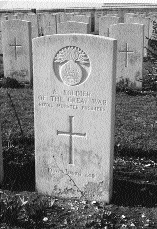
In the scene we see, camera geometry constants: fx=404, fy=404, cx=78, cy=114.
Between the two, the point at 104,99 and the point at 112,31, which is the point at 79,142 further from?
the point at 112,31

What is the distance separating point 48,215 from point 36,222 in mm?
175

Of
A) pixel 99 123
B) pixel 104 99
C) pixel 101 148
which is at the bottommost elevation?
Answer: pixel 101 148

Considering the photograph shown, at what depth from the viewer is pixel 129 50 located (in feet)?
29.8

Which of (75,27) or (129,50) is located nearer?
(129,50)

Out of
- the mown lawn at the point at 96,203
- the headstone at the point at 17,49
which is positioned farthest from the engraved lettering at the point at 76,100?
the headstone at the point at 17,49

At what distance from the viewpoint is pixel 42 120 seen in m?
4.28

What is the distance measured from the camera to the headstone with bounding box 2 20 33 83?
31.4 feet

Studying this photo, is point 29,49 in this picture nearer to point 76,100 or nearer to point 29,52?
point 29,52

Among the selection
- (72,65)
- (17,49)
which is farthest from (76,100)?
(17,49)

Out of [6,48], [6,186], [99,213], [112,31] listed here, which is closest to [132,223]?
[99,213]

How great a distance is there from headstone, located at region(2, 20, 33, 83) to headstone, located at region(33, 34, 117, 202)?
5.68m

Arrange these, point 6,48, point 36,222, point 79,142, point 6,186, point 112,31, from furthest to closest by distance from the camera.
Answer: point 6,48 < point 112,31 < point 6,186 < point 79,142 < point 36,222

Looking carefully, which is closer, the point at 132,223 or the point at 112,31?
the point at 132,223

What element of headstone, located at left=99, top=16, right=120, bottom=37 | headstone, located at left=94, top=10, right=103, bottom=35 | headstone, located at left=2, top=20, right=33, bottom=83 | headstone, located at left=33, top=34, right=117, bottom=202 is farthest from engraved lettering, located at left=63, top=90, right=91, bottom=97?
headstone, located at left=94, top=10, right=103, bottom=35
